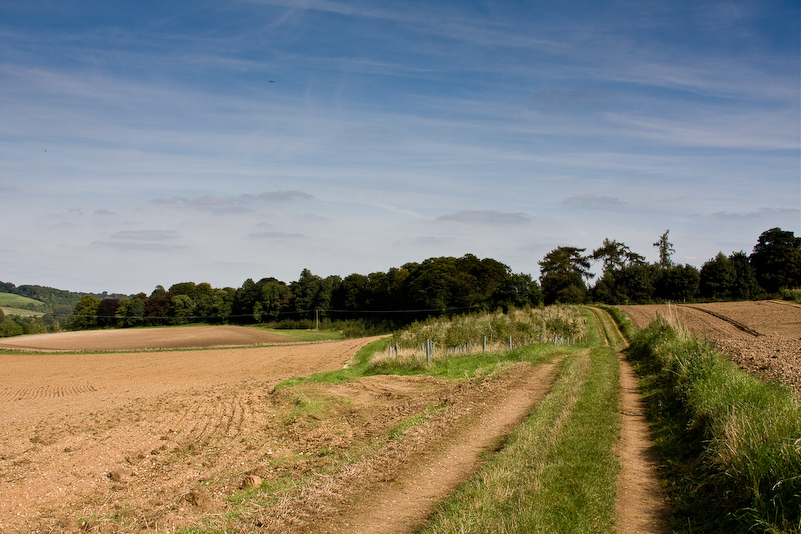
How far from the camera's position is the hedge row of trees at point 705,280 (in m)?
78.4

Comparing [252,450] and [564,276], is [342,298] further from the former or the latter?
[252,450]

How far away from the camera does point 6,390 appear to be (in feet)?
85.4

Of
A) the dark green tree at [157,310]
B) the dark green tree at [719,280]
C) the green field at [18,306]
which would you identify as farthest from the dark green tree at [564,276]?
the green field at [18,306]

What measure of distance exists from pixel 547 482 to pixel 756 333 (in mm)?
32138

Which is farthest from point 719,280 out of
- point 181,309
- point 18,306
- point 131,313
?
point 18,306

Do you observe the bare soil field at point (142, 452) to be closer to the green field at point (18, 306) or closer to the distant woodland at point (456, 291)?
the distant woodland at point (456, 291)

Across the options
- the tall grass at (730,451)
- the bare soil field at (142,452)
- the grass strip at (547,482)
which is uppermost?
the tall grass at (730,451)

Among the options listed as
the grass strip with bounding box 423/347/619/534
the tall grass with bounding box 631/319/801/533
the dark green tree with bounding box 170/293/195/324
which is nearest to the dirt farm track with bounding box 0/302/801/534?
the grass strip with bounding box 423/347/619/534

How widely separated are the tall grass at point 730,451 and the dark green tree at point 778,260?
84858mm

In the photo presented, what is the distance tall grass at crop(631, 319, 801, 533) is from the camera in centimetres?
518

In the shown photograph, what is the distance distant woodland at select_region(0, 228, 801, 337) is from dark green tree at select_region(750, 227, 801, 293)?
0.14m

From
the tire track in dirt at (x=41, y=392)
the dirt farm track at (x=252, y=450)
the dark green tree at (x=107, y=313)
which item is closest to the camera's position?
the dirt farm track at (x=252, y=450)

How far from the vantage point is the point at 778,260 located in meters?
78.8

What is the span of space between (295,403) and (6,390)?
68.7ft
